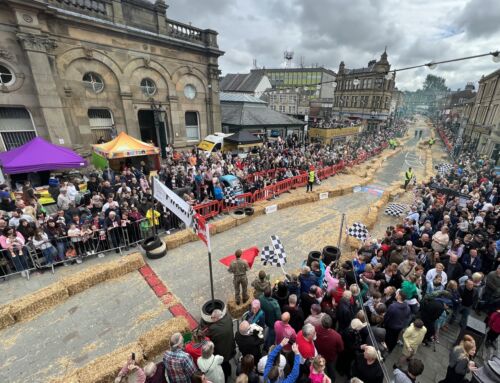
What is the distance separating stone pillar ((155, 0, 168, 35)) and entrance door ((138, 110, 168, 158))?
17.6ft

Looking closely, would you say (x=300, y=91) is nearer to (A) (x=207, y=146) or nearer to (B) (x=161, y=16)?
(B) (x=161, y=16)

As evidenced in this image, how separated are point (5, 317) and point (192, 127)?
A: 54.0 ft

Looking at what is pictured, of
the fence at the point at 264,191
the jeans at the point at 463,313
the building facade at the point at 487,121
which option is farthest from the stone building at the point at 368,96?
the jeans at the point at 463,313

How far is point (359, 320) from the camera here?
14.2 ft

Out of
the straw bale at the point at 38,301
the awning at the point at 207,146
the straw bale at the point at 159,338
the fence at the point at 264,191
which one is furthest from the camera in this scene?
the awning at the point at 207,146

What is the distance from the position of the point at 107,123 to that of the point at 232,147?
8.69 metres

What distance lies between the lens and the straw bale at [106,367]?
427cm

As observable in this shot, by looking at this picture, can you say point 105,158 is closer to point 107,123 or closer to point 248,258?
point 107,123

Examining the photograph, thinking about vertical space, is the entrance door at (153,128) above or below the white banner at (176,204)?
above

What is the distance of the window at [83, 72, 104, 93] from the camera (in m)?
14.1

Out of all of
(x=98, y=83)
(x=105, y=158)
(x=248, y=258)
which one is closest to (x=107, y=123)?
(x=98, y=83)

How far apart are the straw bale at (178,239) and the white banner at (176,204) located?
2946 mm

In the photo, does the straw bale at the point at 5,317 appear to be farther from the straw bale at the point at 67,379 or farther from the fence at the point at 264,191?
the fence at the point at 264,191

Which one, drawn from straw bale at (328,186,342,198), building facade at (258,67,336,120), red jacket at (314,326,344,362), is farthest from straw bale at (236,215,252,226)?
building facade at (258,67,336,120)
